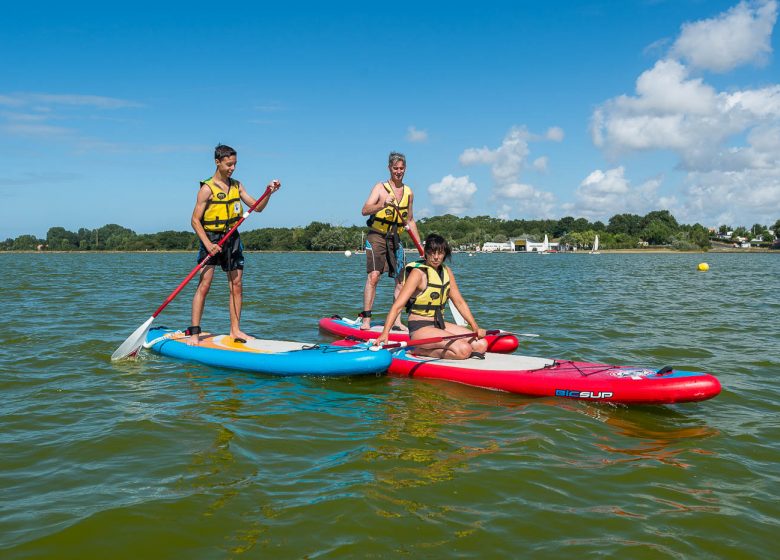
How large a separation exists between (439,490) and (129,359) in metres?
5.60

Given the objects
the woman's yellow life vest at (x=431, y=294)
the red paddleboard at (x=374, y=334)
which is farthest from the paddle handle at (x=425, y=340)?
the red paddleboard at (x=374, y=334)

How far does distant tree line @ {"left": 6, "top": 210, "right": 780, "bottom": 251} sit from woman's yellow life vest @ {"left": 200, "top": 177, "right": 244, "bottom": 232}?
419 feet

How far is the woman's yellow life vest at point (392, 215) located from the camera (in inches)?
355

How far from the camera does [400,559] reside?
10.1 ft

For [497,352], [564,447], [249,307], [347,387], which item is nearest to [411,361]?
[347,387]

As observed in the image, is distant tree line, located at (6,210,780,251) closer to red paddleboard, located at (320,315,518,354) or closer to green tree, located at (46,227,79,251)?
green tree, located at (46,227,79,251)

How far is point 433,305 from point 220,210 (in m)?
3.11

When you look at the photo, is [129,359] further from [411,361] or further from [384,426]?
[384,426]

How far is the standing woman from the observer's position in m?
6.71

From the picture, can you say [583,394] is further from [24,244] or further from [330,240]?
[24,244]

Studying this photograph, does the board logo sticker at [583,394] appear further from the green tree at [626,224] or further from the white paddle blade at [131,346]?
the green tree at [626,224]

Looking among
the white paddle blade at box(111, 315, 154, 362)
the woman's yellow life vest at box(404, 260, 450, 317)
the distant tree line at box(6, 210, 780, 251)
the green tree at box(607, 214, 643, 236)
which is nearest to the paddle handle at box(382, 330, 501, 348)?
the woman's yellow life vest at box(404, 260, 450, 317)

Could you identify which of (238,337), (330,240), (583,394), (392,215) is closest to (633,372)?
(583,394)

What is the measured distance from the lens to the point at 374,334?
9023 mm
